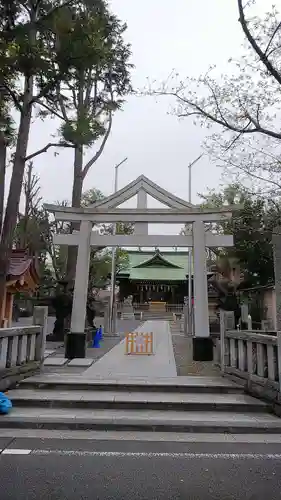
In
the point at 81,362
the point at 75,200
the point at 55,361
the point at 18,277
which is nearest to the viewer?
the point at 81,362

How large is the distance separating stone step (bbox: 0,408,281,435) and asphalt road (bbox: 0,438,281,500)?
1.82 ft

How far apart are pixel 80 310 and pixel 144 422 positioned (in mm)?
5909

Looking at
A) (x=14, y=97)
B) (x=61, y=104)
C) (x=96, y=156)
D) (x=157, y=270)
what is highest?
(x=96, y=156)

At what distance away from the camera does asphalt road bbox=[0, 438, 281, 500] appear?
349cm

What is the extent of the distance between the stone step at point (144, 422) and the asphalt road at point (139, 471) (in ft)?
1.82

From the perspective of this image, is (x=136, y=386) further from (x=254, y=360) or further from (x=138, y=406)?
(x=254, y=360)

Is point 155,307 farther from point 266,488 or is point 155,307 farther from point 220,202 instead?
point 266,488

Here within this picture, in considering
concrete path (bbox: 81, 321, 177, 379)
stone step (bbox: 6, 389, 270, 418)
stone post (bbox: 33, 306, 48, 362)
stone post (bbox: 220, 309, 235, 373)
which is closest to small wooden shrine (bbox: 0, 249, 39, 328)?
stone post (bbox: 33, 306, 48, 362)

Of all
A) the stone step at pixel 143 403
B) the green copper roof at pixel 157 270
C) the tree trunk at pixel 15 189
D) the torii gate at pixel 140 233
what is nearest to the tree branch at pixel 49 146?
the tree trunk at pixel 15 189

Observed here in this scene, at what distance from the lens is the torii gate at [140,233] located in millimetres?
11078

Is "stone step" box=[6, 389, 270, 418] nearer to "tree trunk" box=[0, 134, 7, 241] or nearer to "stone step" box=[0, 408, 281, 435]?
"stone step" box=[0, 408, 281, 435]

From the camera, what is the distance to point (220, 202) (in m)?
23.4

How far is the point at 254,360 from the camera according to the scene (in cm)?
711

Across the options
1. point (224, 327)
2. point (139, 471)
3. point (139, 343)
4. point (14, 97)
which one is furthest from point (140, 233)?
point (139, 471)
